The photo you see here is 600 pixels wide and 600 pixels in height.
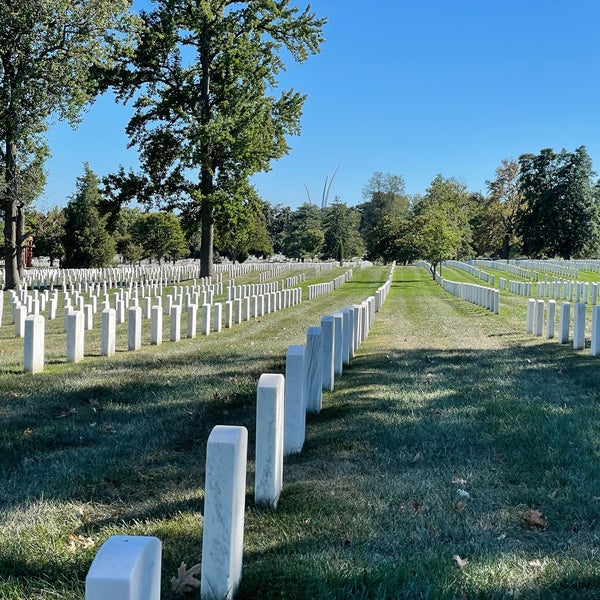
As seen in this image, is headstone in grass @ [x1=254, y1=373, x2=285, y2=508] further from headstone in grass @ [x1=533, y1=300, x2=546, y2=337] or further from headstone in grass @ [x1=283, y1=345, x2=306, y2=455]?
headstone in grass @ [x1=533, y1=300, x2=546, y2=337]

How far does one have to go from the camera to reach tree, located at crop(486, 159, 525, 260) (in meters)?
93.6

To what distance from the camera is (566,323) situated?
40.5 feet

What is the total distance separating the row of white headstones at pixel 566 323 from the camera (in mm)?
10469

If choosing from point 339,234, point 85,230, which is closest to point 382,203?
point 339,234

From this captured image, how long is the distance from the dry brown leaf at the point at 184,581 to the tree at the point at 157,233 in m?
79.5

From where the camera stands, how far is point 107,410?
21.7ft

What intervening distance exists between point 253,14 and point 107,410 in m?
34.6

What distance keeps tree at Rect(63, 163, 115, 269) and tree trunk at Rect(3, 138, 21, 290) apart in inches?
762

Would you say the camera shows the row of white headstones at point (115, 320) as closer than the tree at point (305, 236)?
Yes

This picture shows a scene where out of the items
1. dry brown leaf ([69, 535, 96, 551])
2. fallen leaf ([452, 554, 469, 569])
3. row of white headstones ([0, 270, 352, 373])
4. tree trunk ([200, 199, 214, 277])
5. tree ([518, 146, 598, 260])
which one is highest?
tree ([518, 146, 598, 260])

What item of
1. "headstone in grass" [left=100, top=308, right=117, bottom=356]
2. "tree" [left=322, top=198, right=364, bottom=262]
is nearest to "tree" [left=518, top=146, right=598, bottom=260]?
"tree" [left=322, top=198, right=364, bottom=262]

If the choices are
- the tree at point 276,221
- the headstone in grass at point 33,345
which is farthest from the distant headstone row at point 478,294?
the tree at point 276,221

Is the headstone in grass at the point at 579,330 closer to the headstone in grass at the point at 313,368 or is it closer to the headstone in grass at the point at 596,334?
the headstone in grass at the point at 596,334

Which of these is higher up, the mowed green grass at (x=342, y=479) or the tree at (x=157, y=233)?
the tree at (x=157, y=233)
